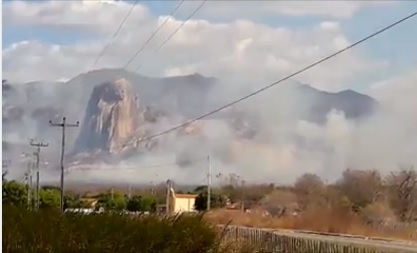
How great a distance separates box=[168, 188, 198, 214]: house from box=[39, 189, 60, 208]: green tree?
4.72ft

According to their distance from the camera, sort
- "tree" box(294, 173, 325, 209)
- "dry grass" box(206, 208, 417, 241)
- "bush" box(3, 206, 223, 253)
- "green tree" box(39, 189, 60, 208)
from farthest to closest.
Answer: "tree" box(294, 173, 325, 209) → "green tree" box(39, 189, 60, 208) → "dry grass" box(206, 208, 417, 241) → "bush" box(3, 206, 223, 253)

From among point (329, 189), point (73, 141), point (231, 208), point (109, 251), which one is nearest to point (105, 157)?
point (73, 141)

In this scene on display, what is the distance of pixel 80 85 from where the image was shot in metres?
16.2

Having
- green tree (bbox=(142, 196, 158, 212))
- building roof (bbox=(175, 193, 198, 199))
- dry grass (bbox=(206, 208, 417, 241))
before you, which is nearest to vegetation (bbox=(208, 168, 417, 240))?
dry grass (bbox=(206, 208, 417, 241))

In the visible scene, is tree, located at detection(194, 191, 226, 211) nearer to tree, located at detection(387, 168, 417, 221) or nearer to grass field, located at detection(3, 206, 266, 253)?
grass field, located at detection(3, 206, 266, 253)

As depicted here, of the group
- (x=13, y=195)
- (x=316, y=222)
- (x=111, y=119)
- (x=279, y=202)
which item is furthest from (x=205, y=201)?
(x=111, y=119)

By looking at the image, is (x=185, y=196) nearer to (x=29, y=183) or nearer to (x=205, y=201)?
(x=205, y=201)

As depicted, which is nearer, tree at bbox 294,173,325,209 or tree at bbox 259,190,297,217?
tree at bbox 294,173,325,209

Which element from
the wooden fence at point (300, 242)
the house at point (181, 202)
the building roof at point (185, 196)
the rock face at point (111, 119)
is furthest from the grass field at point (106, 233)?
the rock face at point (111, 119)

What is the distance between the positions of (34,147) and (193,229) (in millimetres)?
8143

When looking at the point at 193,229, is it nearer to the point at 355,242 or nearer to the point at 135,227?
the point at 135,227

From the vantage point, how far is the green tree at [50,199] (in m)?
9.41

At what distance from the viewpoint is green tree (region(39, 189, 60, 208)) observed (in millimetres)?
9413

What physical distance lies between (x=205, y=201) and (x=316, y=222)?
1458 mm
